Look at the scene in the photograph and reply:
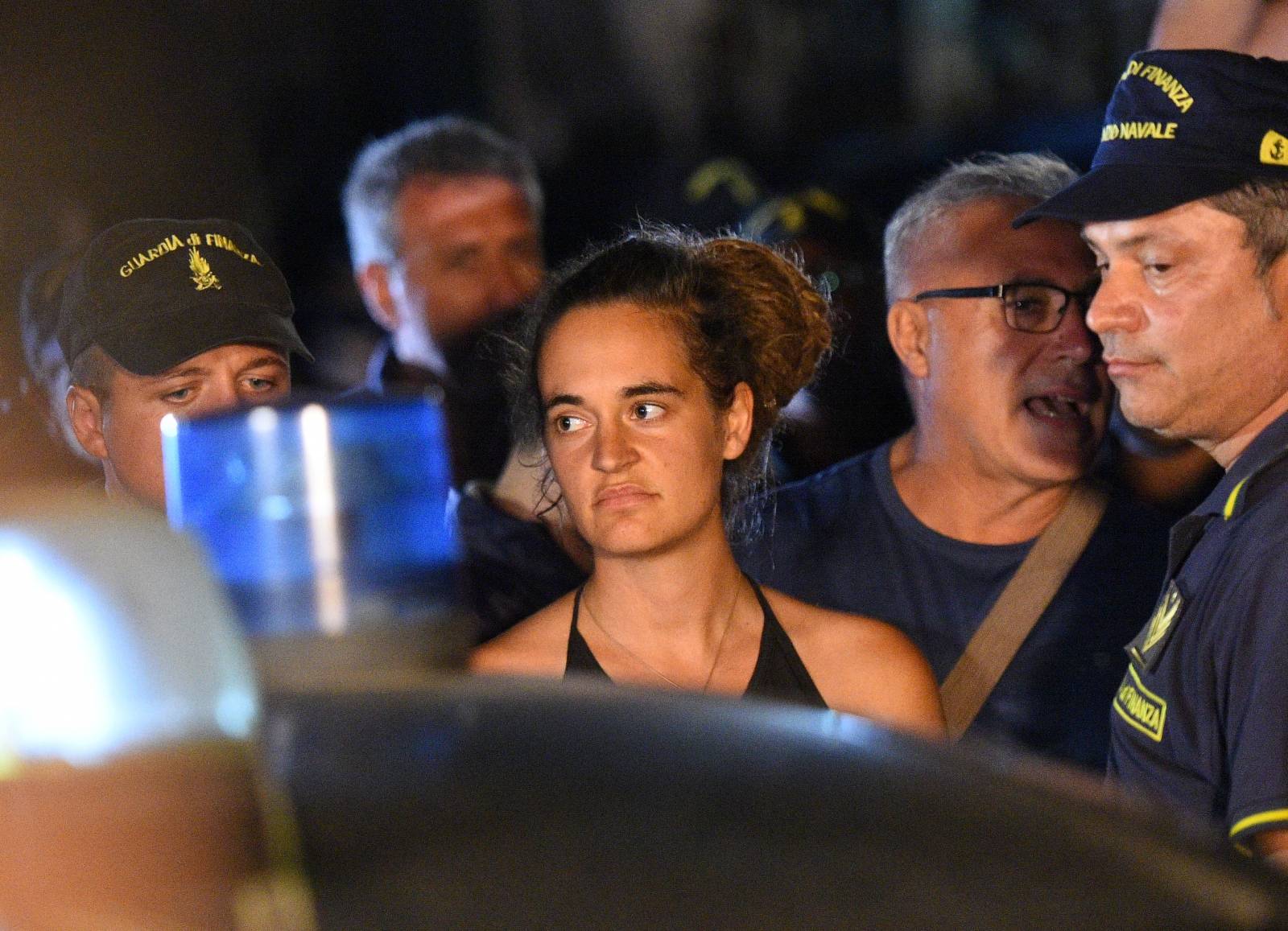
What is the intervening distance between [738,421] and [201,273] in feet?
2.64

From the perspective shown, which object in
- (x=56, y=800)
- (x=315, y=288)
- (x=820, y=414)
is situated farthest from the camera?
(x=315, y=288)

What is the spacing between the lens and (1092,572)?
2.63m

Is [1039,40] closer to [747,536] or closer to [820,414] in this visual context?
[820,414]

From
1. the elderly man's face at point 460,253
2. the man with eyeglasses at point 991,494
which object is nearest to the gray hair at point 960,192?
the man with eyeglasses at point 991,494

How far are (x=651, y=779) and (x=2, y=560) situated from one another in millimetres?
407

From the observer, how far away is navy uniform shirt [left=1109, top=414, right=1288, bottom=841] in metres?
1.60

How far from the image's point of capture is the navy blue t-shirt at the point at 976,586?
251 centimetres

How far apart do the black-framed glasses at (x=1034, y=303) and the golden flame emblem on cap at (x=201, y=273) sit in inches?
51.3

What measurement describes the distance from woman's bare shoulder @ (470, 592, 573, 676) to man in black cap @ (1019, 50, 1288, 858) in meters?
0.77

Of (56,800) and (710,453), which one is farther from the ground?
(56,800)

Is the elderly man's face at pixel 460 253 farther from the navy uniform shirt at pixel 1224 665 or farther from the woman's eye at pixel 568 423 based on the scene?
the navy uniform shirt at pixel 1224 665

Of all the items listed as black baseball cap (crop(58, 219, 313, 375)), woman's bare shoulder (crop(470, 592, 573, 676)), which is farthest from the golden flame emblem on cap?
woman's bare shoulder (crop(470, 592, 573, 676))

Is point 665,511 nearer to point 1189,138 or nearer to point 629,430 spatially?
point 629,430

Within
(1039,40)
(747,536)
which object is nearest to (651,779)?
(747,536)
